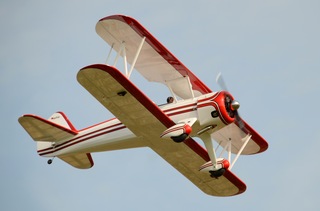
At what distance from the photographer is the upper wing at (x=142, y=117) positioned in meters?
23.2

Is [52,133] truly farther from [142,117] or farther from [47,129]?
[142,117]

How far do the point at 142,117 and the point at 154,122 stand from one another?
401mm

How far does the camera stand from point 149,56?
25.6 m

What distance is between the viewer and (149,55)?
2559 cm

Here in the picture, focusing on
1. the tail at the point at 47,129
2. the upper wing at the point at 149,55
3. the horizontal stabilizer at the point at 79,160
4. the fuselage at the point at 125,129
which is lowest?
the horizontal stabilizer at the point at 79,160

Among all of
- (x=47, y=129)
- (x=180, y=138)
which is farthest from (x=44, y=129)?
(x=180, y=138)

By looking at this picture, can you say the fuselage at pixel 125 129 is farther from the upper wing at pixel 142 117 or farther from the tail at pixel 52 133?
the upper wing at pixel 142 117

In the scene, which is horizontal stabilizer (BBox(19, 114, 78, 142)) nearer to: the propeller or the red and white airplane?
the red and white airplane

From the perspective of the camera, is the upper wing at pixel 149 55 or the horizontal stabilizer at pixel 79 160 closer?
the upper wing at pixel 149 55

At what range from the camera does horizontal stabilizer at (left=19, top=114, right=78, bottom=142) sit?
26594 mm

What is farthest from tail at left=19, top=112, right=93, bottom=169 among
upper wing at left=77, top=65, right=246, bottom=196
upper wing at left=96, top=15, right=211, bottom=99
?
upper wing at left=96, top=15, right=211, bottom=99

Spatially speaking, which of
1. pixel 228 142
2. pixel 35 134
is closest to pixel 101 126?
pixel 35 134

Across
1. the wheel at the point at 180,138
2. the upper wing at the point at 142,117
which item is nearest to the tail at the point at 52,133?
the upper wing at the point at 142,117

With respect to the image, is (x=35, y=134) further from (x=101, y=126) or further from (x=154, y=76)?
(x=154, y=76)
